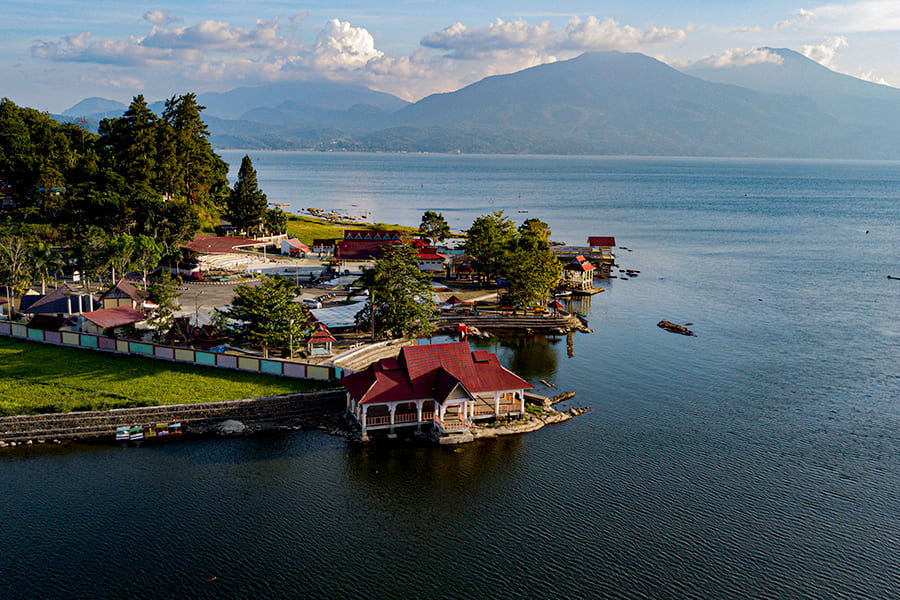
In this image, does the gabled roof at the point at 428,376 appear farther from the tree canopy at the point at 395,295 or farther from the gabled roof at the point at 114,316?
the gabled roof at the point at 114,316

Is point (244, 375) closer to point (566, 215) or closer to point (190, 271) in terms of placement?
point (190, 271)

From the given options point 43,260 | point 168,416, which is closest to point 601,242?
point 43,260

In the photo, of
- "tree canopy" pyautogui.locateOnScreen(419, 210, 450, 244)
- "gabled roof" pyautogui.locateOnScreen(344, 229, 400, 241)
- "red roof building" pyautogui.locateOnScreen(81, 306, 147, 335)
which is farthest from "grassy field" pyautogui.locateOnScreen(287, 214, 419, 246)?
"red roof building" pyautogui.locateOnScreen(81, 306, 147, 335)

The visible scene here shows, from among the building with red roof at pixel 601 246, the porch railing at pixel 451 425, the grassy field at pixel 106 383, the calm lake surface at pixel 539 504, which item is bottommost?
the calm lake surface at pixel 539 504

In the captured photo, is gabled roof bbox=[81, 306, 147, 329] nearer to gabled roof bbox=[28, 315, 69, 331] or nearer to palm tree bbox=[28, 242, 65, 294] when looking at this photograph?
gabled roof bbox=[28, 315, 69, 331]

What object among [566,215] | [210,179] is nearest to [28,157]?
[210,179]

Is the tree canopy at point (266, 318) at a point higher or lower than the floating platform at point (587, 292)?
higher

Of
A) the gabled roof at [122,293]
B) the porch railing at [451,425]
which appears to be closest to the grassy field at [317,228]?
the gabled roof at [122,293]
